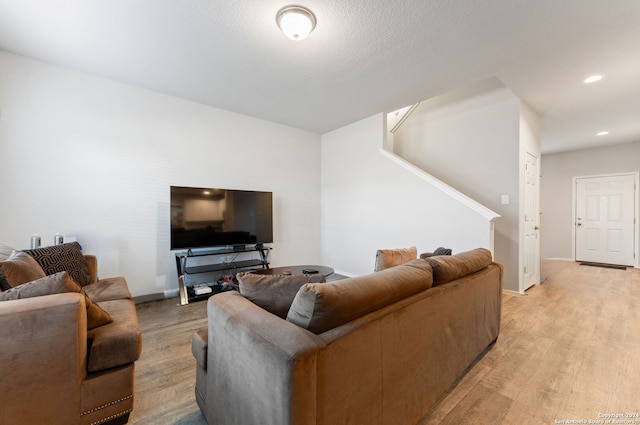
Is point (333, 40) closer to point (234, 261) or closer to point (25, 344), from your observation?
point (25, 344)

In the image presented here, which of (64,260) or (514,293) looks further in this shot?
(514,293)

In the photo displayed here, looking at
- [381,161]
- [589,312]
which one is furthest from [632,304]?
[381,161]

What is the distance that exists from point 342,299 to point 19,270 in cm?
188

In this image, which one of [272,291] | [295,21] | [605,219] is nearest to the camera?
[272,291]

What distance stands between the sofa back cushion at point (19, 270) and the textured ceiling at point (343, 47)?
190 centimetres

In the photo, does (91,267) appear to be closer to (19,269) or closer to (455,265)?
(19,269)

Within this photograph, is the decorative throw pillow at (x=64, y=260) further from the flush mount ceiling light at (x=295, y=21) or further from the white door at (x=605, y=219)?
the white door at (x=605, y=219)

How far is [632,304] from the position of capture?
121 inches

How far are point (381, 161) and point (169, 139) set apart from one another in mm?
3060

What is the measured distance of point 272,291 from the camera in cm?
123

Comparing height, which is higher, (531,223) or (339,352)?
(531,223)

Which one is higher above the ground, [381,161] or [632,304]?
[381,161]

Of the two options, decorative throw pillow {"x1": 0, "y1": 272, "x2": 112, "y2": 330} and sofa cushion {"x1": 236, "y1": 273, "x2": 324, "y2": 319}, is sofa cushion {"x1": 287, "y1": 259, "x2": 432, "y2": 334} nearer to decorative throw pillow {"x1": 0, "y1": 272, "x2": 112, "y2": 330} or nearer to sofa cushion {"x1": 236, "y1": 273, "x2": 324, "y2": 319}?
sofa cushion {"x1": 236, "y1": 273, "x2": 324, "y2": 319}

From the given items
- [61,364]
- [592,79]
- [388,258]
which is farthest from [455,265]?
[592,79]
